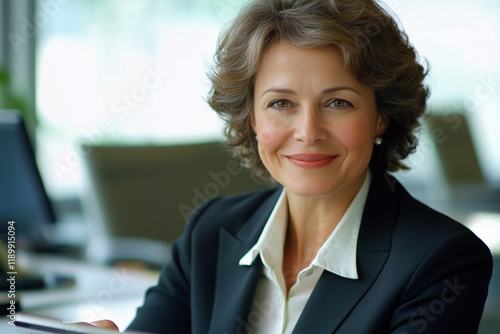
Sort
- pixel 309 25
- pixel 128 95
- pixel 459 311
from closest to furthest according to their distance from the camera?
pixel 459 311
pixel 309 25
pixel 128 95

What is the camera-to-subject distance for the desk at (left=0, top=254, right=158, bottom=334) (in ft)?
5.72

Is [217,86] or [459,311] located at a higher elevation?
[217,86]

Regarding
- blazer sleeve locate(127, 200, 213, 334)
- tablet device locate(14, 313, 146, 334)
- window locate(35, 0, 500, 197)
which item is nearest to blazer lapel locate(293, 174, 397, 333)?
blazer sleeve locate(127, 200, 213, 334)

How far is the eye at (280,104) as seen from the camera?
4.56 ft

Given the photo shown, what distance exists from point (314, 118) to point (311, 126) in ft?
0.06

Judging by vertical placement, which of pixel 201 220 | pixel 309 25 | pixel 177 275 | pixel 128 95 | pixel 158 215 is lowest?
pixel 177 275

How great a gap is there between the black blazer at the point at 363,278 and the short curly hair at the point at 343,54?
0.51 ft

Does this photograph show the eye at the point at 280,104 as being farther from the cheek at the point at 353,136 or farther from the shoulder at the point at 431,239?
the shoulder at the point at 431,239

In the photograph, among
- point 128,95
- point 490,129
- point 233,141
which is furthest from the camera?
point 490,129

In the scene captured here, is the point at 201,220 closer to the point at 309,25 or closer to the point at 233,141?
the point at 233,141

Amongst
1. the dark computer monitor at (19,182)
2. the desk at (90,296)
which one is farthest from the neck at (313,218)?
the dark computer monitor at (19,182)

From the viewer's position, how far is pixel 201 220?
5.47ft

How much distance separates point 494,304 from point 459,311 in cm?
102

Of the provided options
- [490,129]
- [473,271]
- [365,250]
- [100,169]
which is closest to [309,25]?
[365,250]
